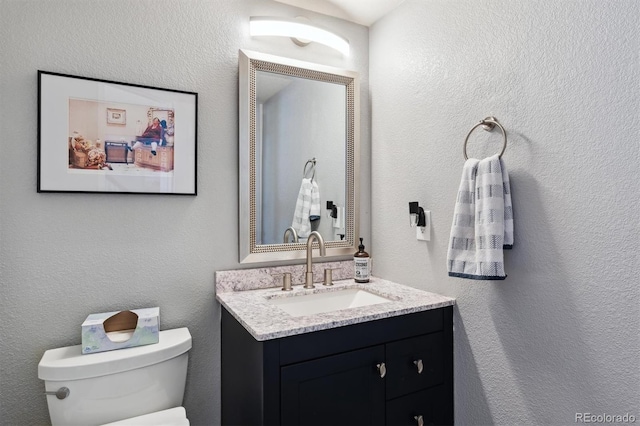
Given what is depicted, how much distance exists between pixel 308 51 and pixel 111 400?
170cm

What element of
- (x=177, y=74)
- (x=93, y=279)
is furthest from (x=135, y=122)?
(x=93, y=279)

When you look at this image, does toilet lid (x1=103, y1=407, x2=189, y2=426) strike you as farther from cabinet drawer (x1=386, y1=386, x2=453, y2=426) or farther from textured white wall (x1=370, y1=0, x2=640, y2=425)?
textured white wall (x1=370, y1=0, x2=640, y2=425)

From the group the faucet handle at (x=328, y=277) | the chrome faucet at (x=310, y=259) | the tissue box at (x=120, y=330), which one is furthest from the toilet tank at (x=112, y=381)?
the faucet handle at (x=328, y=277)

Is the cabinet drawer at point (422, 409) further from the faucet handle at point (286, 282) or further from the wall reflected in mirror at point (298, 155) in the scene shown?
the wall reflected in mirror at point (298, 155)

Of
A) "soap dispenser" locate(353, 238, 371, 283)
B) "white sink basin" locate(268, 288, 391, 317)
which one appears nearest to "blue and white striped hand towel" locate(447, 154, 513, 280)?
"white sink basin" locate(268, 288, 391, 317)

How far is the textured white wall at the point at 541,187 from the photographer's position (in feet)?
3.20

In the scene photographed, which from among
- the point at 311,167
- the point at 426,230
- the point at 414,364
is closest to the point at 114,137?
the point at 311,167

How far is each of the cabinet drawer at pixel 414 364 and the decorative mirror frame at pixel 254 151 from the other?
Result: 0.64 meters

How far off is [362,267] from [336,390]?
0.68 m

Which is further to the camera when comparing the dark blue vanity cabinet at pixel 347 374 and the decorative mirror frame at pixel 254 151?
the decorative mirror frame at pixel 254 151

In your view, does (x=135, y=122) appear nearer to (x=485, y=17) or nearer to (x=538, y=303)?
(x=485, y=17)

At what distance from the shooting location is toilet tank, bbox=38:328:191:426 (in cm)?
118

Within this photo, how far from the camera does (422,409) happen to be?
55.6 inches

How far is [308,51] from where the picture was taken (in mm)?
1827
